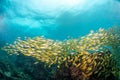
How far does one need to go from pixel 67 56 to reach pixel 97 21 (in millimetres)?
24060

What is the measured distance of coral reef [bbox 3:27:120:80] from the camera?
8.07 m

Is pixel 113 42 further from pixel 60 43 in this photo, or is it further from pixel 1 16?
pixel 1 16

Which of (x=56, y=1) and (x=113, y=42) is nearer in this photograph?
(x=113, y=42)

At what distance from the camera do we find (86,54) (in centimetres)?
851

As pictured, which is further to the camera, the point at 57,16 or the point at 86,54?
the point at 57,16

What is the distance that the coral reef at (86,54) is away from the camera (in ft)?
26.5

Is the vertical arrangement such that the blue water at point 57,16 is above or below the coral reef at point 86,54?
above

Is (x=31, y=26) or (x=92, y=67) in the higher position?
(x=31, y=26)

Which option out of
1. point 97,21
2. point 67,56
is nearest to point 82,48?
point 67,56

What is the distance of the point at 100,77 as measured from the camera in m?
8.38

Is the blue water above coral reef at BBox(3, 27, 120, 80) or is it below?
above

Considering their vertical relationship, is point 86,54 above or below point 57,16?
below

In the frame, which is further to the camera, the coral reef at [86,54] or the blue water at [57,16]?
the blue water at [57,16]

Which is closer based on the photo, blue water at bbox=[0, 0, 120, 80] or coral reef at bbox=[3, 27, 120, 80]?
coral reef at bbox=[3, 27, 120, 80]
